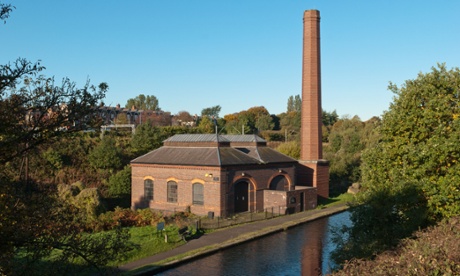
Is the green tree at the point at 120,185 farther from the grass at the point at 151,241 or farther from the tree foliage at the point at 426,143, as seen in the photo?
the tree foliage at the point at 426,143

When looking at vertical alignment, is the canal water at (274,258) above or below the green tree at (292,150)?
below

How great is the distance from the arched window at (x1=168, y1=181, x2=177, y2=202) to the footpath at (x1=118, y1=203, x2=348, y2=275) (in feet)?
21.5

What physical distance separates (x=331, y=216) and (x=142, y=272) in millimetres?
18410

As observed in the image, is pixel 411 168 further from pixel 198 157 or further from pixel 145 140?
pixel 145 140

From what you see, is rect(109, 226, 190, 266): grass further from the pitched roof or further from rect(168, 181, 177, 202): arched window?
rect(168, 181, 177, 202): arched window

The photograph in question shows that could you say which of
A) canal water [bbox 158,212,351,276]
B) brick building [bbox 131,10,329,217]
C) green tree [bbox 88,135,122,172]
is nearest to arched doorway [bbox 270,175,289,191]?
brick building [bbox 131,10,329,217]

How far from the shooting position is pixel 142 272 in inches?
685

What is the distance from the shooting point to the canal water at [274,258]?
18234mm

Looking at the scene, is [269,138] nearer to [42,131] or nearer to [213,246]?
[213,246]

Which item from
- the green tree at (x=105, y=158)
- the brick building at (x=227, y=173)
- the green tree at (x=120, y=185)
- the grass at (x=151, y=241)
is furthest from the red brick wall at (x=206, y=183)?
the green tree at (x=105, y=158)

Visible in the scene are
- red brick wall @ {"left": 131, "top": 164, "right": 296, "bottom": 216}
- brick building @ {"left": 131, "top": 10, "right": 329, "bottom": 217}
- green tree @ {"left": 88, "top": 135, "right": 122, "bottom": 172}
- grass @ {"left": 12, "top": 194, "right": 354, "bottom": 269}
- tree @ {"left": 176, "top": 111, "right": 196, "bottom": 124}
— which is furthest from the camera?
tree @ {"left": 176, "top": 111, "right": 196, "bottom": 124}

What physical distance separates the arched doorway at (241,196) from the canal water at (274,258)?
552 centimetres

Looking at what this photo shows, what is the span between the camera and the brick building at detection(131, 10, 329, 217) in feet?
97.7

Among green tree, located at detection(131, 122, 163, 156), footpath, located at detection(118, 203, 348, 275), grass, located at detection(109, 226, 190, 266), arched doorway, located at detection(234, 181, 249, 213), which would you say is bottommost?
footpath, located at detection(118, 203, 348, 275)
